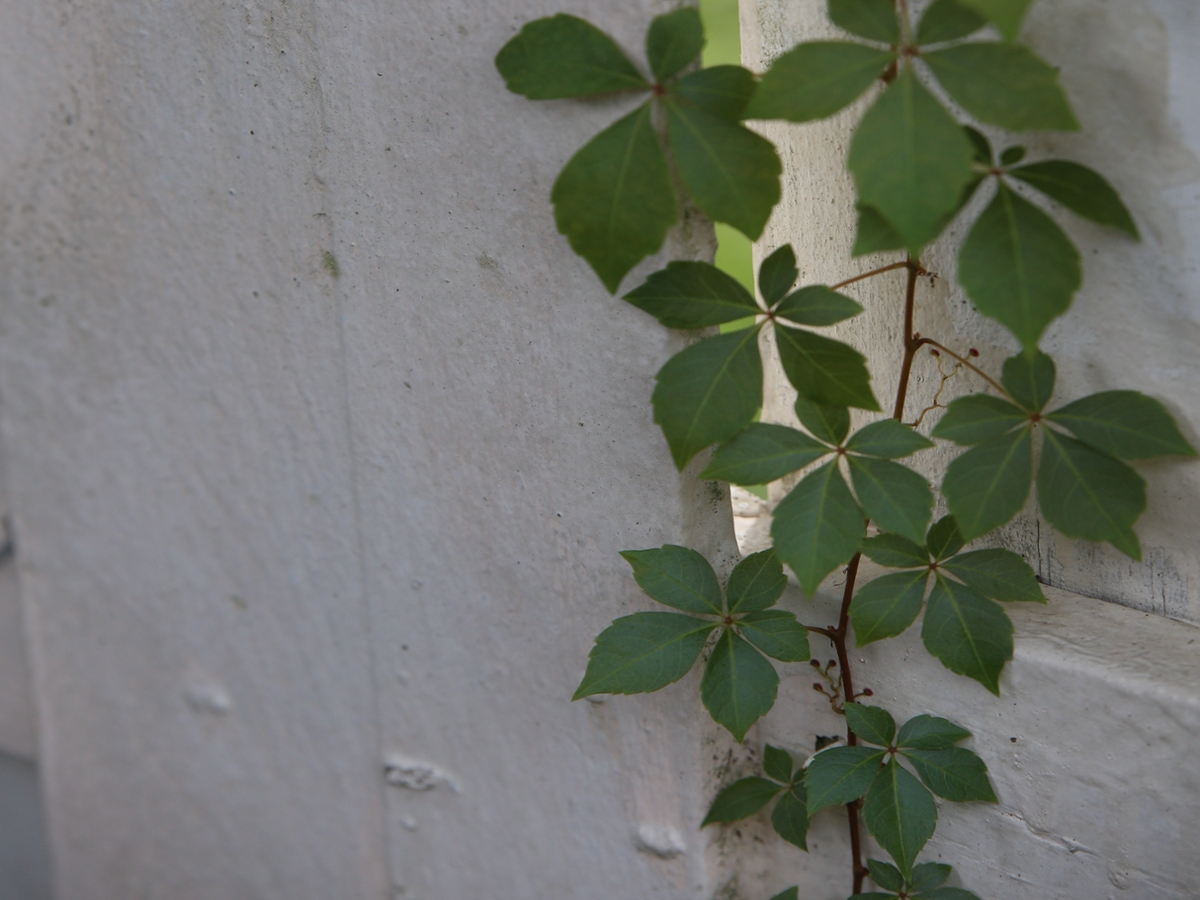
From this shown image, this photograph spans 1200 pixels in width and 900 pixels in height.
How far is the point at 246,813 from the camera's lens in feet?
5.95

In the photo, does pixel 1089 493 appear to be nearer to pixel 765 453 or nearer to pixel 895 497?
pixel 895 497

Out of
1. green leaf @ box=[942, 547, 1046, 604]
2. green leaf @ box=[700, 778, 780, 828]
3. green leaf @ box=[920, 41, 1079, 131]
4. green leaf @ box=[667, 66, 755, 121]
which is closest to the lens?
green leaf @ box=[920, 41, 1079, 131]

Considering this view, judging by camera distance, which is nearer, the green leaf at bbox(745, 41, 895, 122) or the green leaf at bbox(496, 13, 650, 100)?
the green leaf at bbox(745, 41, 895, 122)

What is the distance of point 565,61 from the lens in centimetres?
95

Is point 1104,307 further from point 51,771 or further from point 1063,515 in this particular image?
point 51,771

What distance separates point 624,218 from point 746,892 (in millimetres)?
922

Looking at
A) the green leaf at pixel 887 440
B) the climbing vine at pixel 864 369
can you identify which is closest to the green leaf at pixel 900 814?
the climbing vine at pixel 864 369

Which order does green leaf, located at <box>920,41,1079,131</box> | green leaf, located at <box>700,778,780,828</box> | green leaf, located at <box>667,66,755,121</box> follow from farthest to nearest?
green leaf, located at <box>700,778,780,828</box> < green leaf, located at <box>667,66,755,121</box> < green leaf, located at <box>920,41,1079,131</box>

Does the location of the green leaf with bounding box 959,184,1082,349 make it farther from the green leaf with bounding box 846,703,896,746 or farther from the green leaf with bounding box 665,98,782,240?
the green leaf with bounding box 846,703,896,746

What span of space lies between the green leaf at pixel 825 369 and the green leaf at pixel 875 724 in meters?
0.36

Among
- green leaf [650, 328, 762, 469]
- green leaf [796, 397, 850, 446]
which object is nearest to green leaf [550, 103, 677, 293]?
green leaf [650, 328, 762, 469]

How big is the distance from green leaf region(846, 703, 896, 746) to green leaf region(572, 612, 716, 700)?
0.19 m

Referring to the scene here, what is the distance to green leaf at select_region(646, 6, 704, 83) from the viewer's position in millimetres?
Result: 895

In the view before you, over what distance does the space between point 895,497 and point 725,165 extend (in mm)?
351
